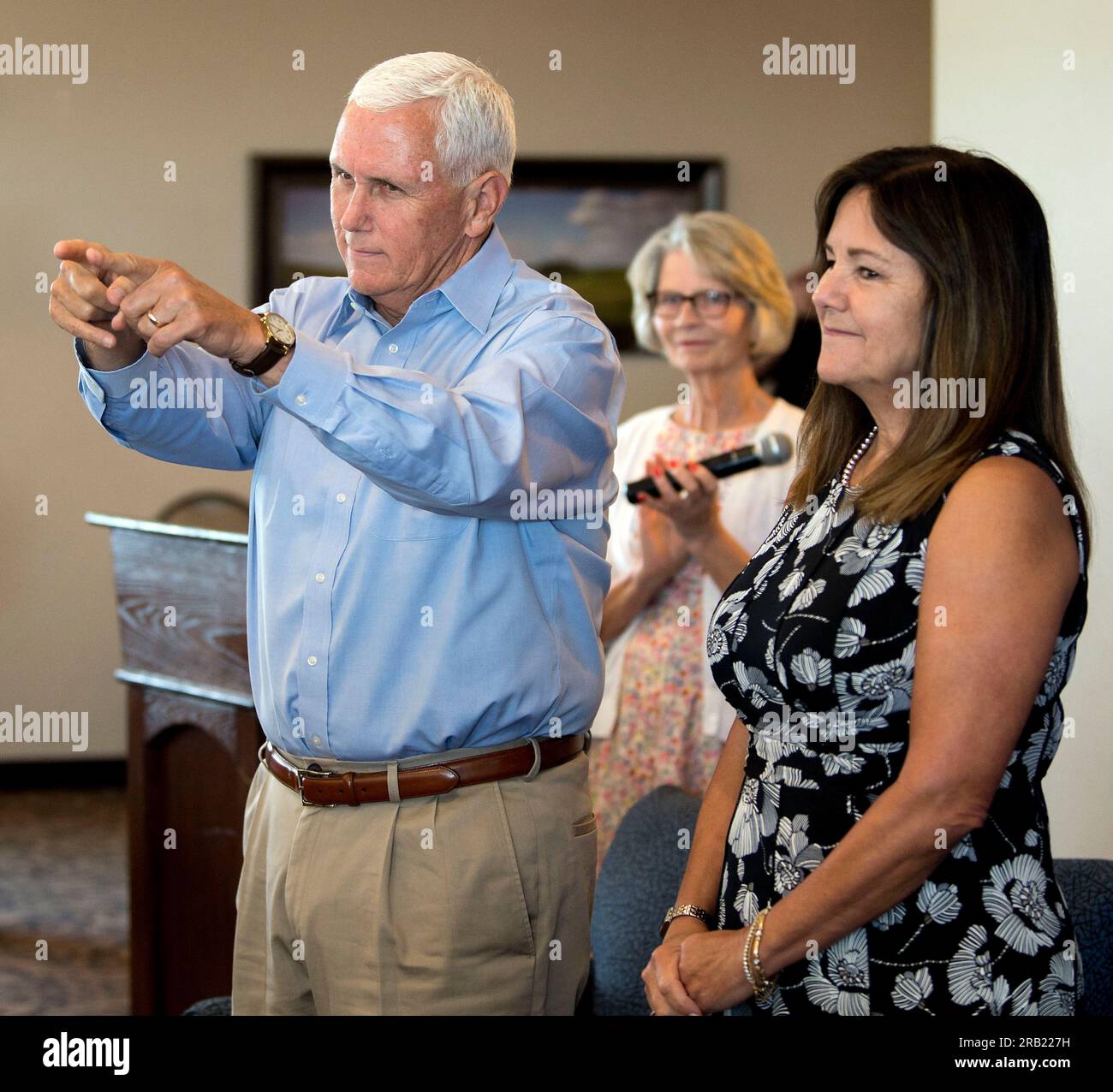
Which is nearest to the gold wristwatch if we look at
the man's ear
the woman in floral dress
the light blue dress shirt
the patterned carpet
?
the light blue dress shirt

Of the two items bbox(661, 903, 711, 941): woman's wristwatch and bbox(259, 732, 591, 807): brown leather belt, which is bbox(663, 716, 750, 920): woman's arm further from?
bbox(259, 732, 591, 807): brown leather belt

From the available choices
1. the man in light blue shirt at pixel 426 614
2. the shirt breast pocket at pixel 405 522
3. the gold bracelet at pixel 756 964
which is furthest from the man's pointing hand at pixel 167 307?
the gold bracelet at pixel 756 964

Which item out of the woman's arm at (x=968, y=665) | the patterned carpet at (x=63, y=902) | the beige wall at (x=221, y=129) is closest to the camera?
the woman's arm at (x=968, y=665)

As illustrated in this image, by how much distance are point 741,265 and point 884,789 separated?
1.41 m

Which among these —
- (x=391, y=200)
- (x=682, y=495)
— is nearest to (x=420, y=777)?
(x=391, y=200)

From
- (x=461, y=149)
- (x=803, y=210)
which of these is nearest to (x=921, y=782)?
(x=461, y=149)

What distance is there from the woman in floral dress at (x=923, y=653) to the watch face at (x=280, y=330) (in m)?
0.50

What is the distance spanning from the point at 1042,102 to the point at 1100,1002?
1.29 metres

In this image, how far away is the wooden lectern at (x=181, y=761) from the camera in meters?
2.20

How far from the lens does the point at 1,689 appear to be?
5082mm

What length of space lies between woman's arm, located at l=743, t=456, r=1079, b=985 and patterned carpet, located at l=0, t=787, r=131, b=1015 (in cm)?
224

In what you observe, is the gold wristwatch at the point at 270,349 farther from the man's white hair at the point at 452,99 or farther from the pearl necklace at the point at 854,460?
the pearl necklace at the point at 854,460

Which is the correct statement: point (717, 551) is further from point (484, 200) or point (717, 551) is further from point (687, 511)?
point (484, 200)

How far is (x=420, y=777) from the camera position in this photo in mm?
1410
